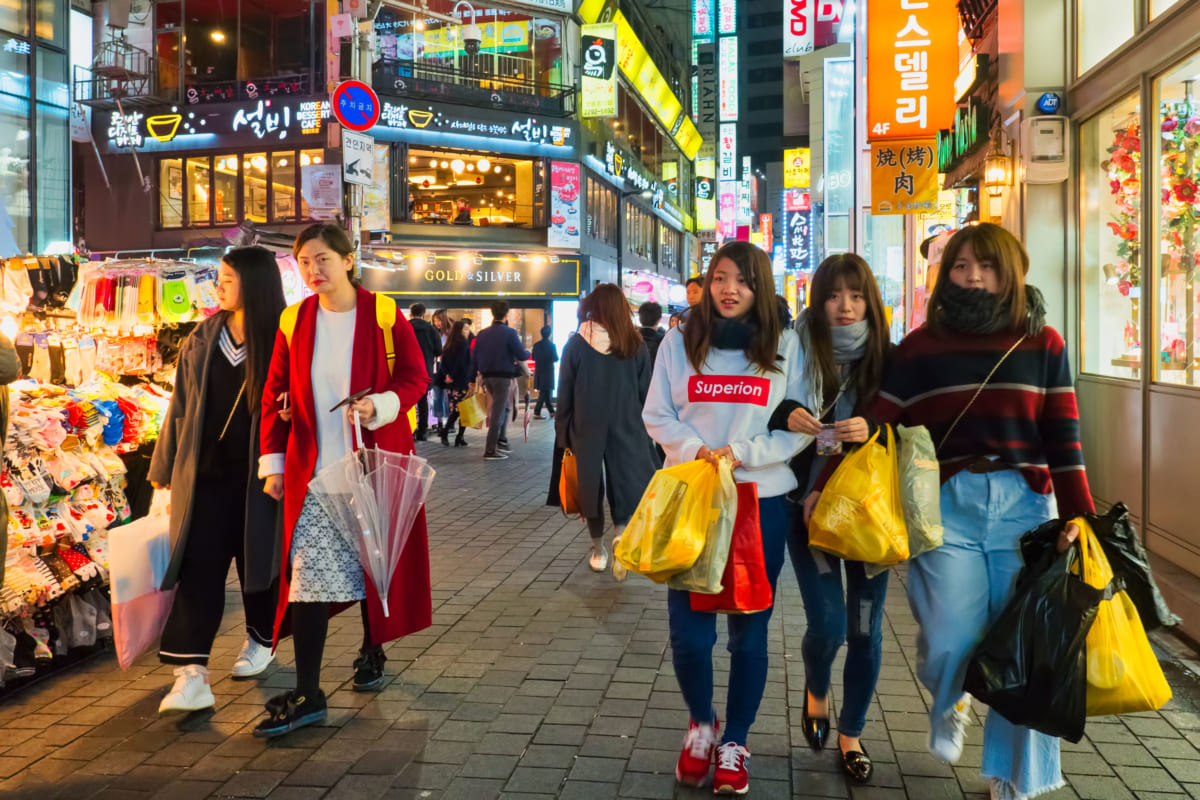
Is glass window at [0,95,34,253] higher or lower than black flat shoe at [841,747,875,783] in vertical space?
higher

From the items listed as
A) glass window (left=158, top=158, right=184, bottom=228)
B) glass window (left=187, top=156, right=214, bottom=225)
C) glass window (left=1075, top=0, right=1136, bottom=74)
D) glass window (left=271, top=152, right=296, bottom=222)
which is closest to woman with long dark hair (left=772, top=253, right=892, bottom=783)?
glass window (left=1075, top=0, right=1136, bottom=74)

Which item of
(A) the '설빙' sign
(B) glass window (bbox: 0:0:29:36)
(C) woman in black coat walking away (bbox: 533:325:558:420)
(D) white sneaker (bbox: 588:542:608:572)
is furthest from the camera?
(C) woman in black coat walking away (bbox: 533:325:558:420)

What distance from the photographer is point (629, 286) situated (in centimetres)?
3422

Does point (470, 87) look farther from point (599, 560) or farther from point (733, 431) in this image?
point (733, 431)

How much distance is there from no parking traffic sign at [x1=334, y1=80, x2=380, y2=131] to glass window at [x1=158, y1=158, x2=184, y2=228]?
1770 centimetres

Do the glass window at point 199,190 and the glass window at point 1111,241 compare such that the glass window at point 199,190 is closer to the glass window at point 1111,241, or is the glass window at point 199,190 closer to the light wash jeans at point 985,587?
the glass window at point 1111,241

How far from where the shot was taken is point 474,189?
92.9ft

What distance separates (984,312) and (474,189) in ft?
85.6

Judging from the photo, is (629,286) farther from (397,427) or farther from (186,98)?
(397,427)

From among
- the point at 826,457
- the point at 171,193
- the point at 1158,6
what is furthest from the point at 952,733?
the point at 171,193

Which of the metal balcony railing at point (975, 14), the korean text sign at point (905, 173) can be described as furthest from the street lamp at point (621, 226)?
the korean text sign at point (905, 173)

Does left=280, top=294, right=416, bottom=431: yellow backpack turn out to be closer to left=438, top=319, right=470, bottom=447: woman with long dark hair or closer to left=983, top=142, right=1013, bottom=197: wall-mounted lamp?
left=983, top=142, right=1013, bottom=197: wall-mounted lamp

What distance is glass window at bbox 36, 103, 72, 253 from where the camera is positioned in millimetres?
13938

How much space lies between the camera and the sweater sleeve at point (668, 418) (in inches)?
139
